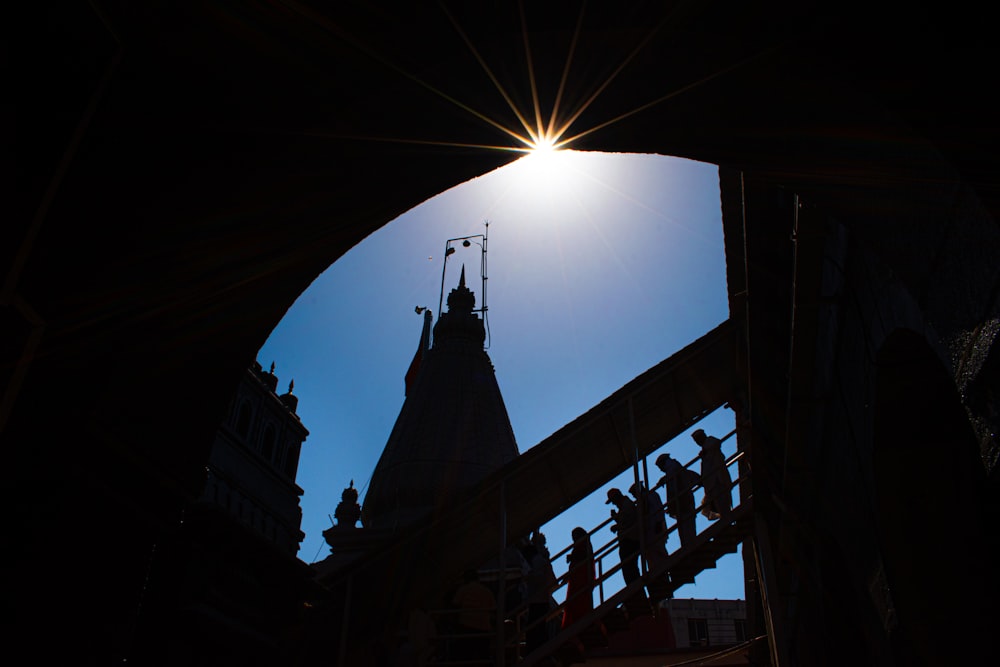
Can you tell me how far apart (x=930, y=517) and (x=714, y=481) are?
615cm

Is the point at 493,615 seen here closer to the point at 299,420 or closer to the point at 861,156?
the point at 299,420

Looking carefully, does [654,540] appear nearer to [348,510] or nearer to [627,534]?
[627,534]

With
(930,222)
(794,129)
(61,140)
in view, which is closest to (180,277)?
(61,140)

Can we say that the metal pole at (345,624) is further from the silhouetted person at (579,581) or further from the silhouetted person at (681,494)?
the silhouetted person at (681,494)

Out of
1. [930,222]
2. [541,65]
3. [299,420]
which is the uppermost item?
[299,420]

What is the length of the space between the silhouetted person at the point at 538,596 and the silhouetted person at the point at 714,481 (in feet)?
6.83

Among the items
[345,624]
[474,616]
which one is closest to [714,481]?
[474,616]

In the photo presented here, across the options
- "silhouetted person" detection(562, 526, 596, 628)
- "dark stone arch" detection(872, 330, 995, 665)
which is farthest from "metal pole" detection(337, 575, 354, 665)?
"dark stone arch" detection(872, 330, 995, 665)

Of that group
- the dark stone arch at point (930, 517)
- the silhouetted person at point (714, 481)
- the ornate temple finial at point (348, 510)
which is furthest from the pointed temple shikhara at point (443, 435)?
the dark stone arch at point (930, 517)

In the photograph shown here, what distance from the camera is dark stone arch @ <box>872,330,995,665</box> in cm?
360

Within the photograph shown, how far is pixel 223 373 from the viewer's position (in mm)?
4188

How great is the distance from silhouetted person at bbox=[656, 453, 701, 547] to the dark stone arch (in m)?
5.62

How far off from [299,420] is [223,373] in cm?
1198

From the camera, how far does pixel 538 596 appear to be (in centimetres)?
961
